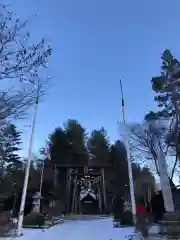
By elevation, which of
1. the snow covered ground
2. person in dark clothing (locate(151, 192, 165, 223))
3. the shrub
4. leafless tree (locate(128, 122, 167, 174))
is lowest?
the snow covered ground

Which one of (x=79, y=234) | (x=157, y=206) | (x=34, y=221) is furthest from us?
(x=157, y=206)

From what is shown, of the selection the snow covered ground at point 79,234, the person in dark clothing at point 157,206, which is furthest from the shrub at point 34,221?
the person in dark clothing at point 157,206

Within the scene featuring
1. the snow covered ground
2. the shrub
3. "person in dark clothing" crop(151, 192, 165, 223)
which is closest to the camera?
the snow covered ground

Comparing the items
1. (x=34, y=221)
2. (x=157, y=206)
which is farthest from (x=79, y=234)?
(x=157, y=206)

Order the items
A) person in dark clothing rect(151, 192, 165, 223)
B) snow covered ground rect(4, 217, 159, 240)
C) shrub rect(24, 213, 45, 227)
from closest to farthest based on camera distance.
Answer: snow covered ground rect(4, 217, 159, 240)
shrub rect(24, 213, 45, 227)
person in dark clothing rect(151, 192, 165, 223)

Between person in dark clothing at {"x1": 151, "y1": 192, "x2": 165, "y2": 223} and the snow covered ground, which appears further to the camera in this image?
person in dark clothing at {"x1": 151, "y1": 192, "x2": 165, "y2": 223}

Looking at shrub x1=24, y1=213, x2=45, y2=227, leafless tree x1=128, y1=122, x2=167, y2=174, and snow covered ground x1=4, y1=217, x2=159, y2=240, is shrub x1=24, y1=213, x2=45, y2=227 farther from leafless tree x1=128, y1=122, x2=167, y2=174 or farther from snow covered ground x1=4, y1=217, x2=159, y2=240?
leafless tree x1=128, y1=122, x2=167, y2=174

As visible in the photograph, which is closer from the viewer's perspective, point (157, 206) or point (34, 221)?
point (34, 221)

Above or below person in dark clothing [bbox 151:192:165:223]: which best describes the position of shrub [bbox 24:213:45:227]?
below

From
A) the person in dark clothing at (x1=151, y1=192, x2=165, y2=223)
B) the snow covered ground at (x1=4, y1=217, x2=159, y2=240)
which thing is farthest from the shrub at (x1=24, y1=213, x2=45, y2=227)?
the person in dark clothing at (x1=151, y1=192, x2=165, y2=223)

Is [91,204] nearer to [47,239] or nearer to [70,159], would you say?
[70,159]

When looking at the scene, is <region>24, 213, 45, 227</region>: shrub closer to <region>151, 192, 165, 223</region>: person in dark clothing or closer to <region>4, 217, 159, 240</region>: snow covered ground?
<region>4, 217, 159, 240</region>: snow covered ground

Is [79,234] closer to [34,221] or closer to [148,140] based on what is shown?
[34,221]

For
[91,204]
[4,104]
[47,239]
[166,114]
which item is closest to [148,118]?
[166,114]
